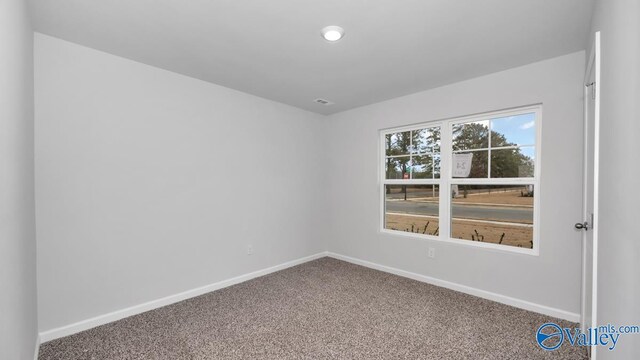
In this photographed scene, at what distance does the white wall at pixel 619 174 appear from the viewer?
0.90 meters

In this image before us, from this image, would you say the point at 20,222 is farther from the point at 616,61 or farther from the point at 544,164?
the point at 544,164

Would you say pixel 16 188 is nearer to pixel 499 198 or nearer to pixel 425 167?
pixel 425 167

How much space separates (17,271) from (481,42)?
11.2ft

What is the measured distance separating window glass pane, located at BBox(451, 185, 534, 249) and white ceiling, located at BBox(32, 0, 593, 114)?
4.19 ft

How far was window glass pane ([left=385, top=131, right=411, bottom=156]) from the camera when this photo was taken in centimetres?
382

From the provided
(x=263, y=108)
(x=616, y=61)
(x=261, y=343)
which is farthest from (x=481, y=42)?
(x=261, y=343)

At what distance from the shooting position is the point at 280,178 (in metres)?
3.97

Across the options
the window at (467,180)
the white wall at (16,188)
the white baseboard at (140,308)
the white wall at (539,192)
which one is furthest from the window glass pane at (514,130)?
the white wall at (16,188)

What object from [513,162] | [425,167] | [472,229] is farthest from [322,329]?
[513,162]

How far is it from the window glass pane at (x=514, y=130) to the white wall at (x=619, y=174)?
1.48 m

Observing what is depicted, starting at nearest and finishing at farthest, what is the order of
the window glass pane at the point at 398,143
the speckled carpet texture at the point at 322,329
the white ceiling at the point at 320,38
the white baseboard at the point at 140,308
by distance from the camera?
the white ceiling at the point at 320,38
the speckled carpet texture at the point at 322,329
the white baseboard at the point at 140,308
the window glass pane at the point at 398,143

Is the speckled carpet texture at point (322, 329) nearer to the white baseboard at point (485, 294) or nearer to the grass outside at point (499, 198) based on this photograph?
the white baseboard at point (485, 294)

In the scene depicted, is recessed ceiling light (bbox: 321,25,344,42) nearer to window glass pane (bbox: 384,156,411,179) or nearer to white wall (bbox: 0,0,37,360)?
white wall (bbox: 0,0,37,360)

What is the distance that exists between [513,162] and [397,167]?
139cm
